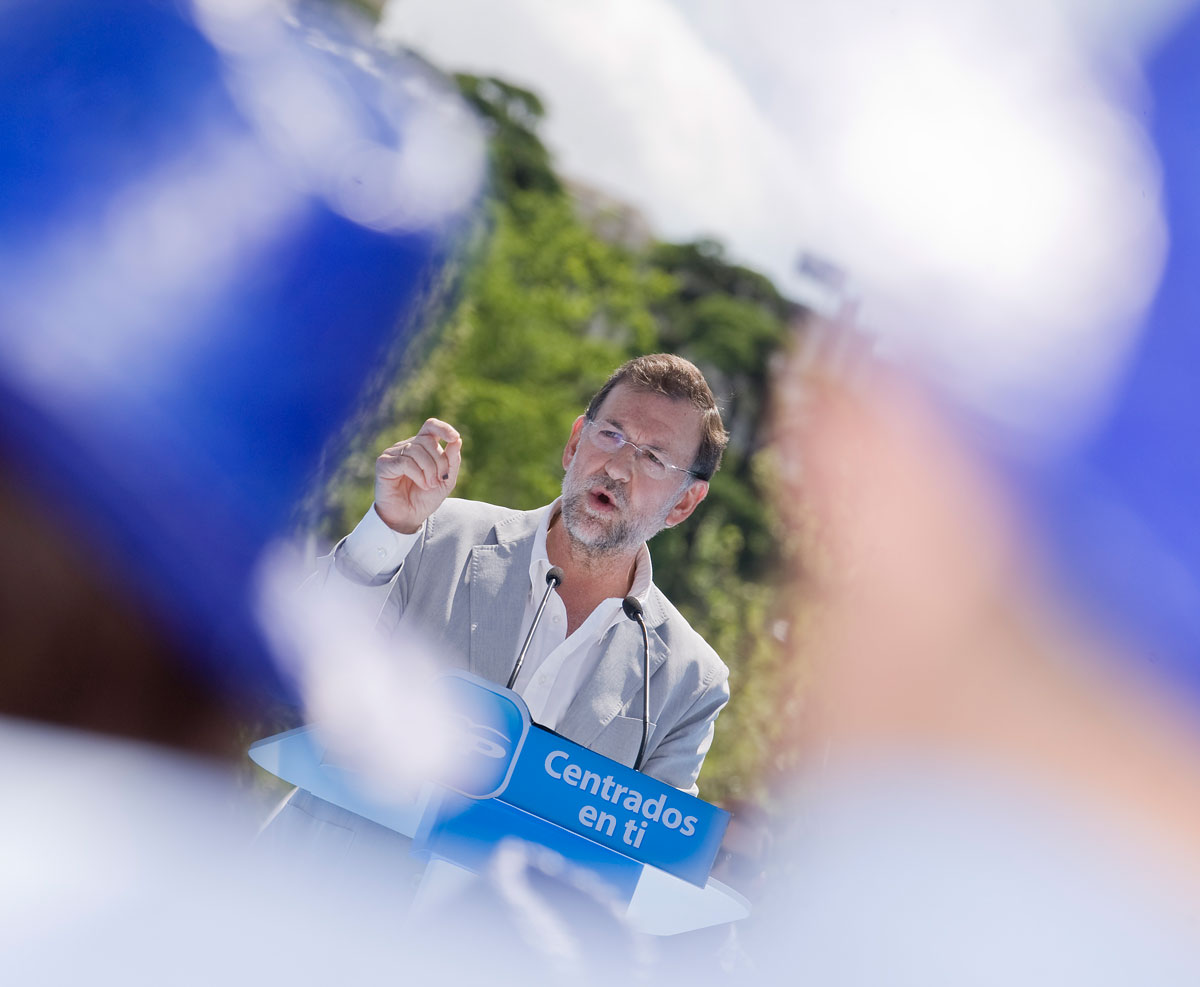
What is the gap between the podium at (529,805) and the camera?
3.57 ft

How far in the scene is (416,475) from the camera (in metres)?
1.12

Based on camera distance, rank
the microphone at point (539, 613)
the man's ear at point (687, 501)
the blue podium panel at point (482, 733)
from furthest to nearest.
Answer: the man's ear at point (687, 501) < the microphone at point (539, 613) < the blue podium panel at point (482, 733)

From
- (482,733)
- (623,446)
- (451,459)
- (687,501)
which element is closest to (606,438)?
(623,446)

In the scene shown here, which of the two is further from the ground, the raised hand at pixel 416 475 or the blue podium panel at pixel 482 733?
the raised hand at pixel 416 475

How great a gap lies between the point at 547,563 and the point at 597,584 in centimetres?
8

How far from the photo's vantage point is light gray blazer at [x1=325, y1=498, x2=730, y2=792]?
1330 millimetres

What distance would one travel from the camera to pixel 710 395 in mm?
1362

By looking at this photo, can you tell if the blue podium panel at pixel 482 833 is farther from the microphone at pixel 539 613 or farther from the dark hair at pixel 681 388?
the dark hair at pixel 681 388

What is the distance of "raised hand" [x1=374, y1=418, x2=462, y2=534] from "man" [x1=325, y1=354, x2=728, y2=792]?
0.12 m

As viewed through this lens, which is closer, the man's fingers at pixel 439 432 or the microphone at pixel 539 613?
the man's fingers at pixel 439 432

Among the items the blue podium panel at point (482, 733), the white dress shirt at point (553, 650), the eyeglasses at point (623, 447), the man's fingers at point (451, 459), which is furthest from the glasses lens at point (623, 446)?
the blue podium panel at point (482, 733)

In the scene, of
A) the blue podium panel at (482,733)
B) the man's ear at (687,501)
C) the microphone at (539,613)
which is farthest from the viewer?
the man's ear at (687,501)

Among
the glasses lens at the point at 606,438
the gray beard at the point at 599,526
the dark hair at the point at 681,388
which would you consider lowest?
the gray beard at the point at 599,526

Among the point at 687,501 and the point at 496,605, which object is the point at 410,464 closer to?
the point at 496,605
